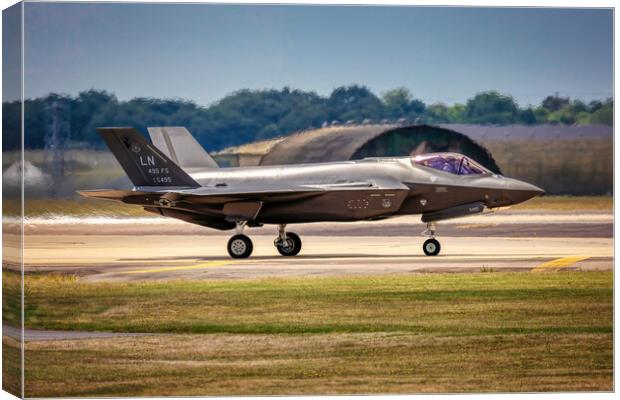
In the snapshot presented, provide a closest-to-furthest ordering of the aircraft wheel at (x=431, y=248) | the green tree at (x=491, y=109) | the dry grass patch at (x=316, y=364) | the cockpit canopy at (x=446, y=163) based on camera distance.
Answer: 1. the dry grass patch at (x=316, y=364)
2. the aircraft wheel at (x=431, y=248)
3. the cockpit canopy at (x=446, y=163)
4. the green tree at (x=491, y=109)

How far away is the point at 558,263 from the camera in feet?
87.9

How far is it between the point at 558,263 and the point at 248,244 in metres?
6.62

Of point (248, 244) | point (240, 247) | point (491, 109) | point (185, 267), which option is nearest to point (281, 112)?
point (491, 109)

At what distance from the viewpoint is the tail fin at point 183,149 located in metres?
30.3

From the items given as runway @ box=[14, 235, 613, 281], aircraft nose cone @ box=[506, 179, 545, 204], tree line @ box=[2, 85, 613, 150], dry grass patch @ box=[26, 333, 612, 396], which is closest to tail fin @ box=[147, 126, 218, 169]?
tree line @ box=[2, 85, 613, 150]

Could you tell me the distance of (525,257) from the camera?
93.0ft

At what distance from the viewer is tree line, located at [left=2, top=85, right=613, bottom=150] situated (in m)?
29.8

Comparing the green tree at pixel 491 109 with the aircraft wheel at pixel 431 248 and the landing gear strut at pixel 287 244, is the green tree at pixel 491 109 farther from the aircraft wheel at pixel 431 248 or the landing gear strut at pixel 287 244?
the landing gear strut at pixel 287 244

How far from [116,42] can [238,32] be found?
10.3 ft

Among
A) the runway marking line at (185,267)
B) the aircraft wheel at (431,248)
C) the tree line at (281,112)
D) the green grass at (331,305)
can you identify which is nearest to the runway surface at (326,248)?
the runway marking line at (185,267)

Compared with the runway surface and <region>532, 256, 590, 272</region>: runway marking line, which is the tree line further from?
<region>532, 256, 590, 272</region>: runway marking line

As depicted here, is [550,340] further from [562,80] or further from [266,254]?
[266,254]

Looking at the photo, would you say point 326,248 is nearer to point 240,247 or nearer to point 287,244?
Result: point 287,244

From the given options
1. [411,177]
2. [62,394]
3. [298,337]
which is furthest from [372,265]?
[62,394]
